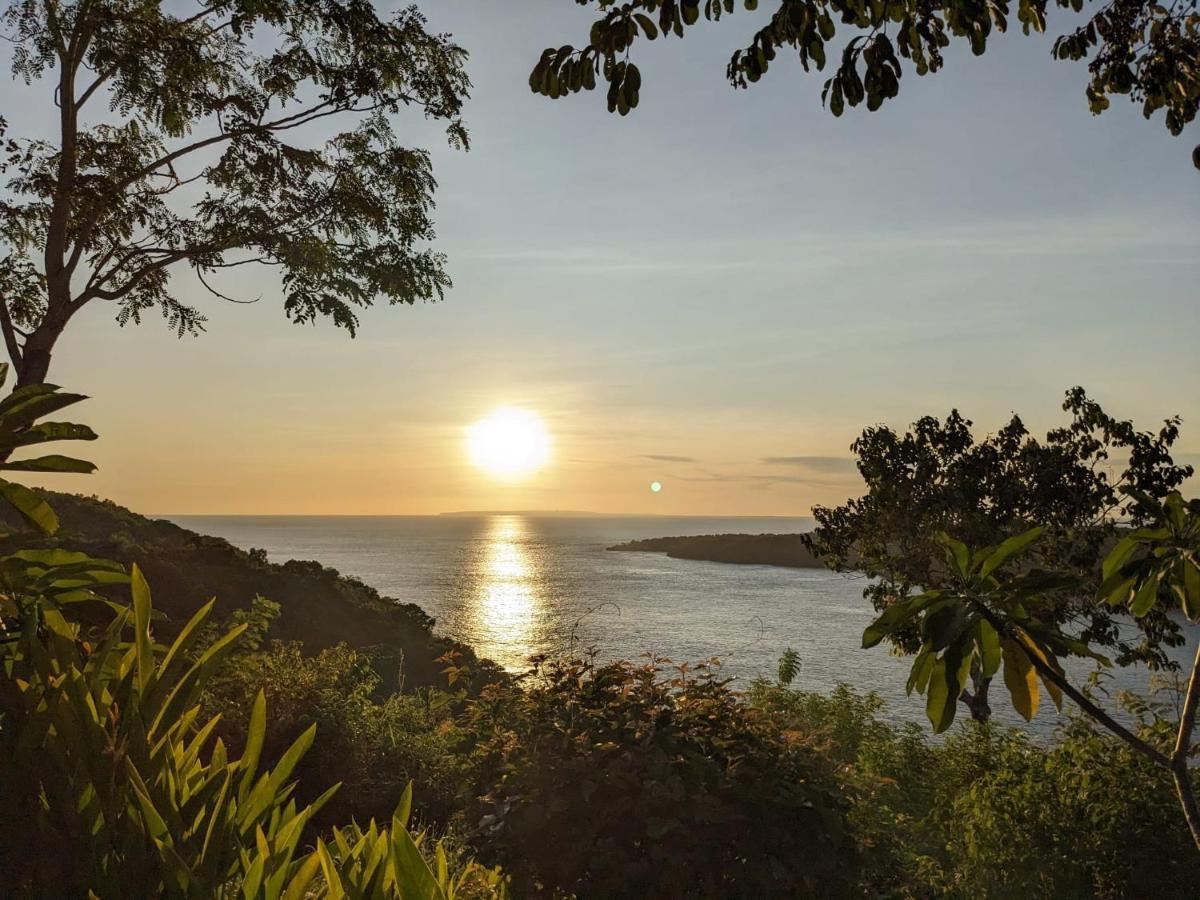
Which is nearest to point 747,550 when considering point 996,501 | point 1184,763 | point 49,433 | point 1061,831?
point 996,501

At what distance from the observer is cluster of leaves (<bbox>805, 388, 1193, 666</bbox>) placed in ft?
57.8

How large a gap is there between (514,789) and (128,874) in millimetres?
2600

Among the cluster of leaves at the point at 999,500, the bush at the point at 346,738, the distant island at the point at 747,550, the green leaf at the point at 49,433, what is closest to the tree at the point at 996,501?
the cluster of leaves at the point at 999,500

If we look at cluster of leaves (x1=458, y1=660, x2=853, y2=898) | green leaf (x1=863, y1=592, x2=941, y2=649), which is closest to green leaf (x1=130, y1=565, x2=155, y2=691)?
cluster of leaves (x1=458, y1=660, x2=853, y2=898)

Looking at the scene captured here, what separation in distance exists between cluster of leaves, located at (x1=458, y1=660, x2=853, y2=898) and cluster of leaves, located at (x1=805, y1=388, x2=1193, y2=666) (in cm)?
1343

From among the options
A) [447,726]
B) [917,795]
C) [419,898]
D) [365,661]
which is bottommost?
[917,795]

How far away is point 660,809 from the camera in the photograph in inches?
173

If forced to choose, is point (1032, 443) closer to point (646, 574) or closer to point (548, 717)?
point (548, 717)

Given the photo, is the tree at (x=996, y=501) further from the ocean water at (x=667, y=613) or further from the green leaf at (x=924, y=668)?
the green leaf at (x=924, y=668)

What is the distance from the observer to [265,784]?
2.81m

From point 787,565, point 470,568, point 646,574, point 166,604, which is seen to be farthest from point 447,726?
point 787,565

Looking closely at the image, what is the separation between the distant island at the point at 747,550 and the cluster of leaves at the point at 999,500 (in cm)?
10171

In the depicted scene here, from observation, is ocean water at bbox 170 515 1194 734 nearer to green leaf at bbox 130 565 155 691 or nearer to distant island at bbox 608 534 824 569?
green leaf at bbox 130 565 155 691

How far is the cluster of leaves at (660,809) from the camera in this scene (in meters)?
4.28
